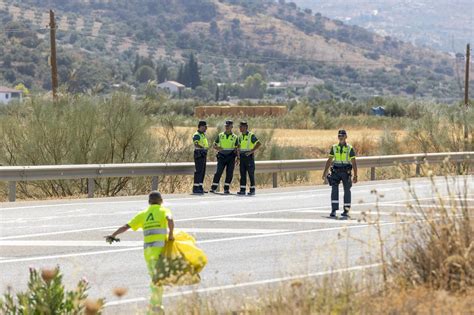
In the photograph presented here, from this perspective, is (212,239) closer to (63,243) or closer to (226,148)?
(63,243)

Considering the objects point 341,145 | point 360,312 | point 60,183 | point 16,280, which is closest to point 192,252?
point 360,312

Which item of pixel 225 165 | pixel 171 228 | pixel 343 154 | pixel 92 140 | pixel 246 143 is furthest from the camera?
pixel 92 140

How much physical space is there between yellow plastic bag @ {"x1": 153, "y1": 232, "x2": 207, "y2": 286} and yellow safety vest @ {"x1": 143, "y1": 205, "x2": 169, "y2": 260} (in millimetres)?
66

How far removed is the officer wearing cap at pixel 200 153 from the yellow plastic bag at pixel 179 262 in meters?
14.2

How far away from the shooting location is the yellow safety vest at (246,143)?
25.1 meters

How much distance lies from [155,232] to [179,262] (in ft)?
1.84

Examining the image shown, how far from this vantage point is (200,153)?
2527 centimetres

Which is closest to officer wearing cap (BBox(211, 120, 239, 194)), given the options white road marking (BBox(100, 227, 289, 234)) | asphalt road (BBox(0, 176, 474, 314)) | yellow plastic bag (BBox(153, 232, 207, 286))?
asphalt road (BBox(0, 176, 474, 314))

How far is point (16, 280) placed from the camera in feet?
44.3

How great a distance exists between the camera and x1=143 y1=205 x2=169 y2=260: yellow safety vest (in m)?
10.6

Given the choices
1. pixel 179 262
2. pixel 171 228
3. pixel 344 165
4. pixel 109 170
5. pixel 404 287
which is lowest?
pixel 109 170

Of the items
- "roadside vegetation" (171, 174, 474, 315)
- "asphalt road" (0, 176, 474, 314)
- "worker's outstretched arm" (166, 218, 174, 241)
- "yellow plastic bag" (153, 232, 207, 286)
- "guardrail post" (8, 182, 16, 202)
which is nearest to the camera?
"roadside vegetation" (171, 174, 474, 315)

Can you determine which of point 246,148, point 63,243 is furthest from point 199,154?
point 63,243

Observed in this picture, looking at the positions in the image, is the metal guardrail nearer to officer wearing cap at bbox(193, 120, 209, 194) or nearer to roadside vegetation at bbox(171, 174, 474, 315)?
officer wearing cap at bbox(193, 120, 209, 194)
